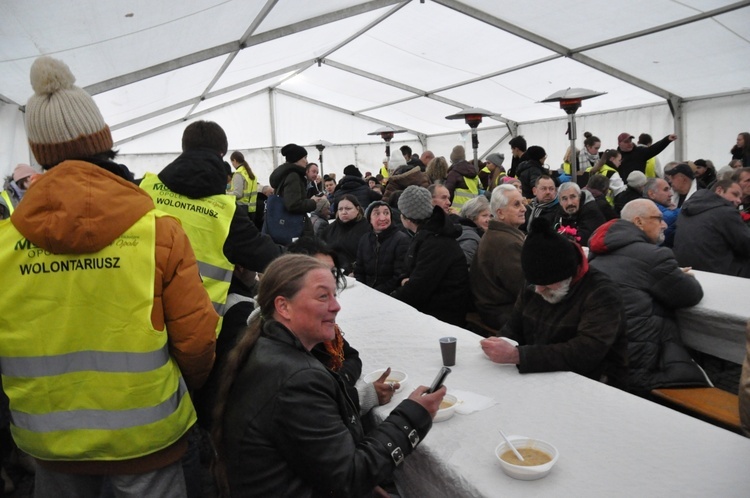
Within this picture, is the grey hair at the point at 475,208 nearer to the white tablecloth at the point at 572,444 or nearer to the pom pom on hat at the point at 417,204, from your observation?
the pom pom on hat at the point at 417,204

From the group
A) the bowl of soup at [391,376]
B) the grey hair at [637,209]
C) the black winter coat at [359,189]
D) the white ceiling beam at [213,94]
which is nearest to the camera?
the bowl of soup at [391,376]

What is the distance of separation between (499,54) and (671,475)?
361 inches

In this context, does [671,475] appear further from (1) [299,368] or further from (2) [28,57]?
(2) [28,57]

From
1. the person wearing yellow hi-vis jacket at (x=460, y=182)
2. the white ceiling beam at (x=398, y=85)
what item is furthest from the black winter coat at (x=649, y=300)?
the white ceiling beam at (x=398, y=85)

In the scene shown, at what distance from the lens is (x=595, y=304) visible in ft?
7.38

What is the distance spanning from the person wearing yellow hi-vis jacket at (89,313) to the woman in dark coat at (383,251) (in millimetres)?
2929

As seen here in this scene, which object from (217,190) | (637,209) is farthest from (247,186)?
(637,209)

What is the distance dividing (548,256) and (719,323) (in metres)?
1.43

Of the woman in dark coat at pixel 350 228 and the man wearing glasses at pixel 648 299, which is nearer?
the man wearing glasses at pixel 648 299

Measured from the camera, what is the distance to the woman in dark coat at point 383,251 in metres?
4.46

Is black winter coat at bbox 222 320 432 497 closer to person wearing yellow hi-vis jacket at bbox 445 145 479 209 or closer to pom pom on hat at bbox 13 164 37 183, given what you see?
pom pom on hat at bbox 13 164 37 183

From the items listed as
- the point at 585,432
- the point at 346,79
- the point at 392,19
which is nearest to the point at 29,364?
the point at 585,432

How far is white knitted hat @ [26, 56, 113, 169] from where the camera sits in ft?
5.00

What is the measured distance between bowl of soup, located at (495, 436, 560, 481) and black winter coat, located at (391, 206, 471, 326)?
6.99ft
